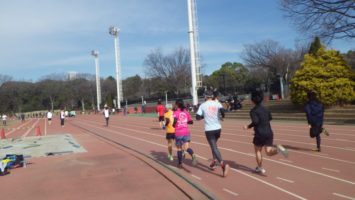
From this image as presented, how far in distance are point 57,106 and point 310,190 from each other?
3372 inches

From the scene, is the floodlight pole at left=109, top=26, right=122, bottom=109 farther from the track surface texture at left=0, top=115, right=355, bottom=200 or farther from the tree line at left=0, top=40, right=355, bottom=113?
the track surface texture at left=0, top=115, right=355, bottom=200

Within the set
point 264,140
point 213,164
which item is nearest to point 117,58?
point 213,164

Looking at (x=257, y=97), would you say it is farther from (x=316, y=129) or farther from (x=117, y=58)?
(x=117, y=58)

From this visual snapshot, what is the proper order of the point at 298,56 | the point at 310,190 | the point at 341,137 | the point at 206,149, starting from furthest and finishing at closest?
the point at 298,56
the point at 341,137
the point at 206,149
the point at 310,190

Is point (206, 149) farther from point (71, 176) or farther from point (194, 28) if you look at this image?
point (194, 28)

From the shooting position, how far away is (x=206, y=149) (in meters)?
9.27

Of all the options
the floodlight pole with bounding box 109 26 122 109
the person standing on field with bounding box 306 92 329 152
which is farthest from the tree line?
the person standing on field with bounding box 306 92 329 152

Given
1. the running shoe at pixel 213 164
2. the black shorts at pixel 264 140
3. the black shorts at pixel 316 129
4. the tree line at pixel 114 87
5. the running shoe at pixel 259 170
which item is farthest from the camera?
the tree line at pixel 114 87

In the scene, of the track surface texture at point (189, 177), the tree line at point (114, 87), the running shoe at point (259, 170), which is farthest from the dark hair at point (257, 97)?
the tree line at point (114, 87)

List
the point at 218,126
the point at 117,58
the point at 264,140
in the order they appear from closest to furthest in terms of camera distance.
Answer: the point at 264,140 → the point at 218,126 → the point at 117,58

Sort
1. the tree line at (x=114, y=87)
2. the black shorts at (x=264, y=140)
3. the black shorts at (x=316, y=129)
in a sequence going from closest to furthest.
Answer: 1. the black shorts at (x=264, y=140)
2. the black shorts at (x=316, y=129)
3. the tree line at (x=114, y=87)

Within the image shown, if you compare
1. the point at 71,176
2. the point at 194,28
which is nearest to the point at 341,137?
the point at 71,176

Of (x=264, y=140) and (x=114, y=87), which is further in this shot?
(x=114, y=87)

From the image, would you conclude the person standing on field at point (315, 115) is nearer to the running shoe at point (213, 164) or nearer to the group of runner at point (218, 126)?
the group of runner at point (218, 126)
